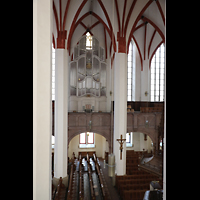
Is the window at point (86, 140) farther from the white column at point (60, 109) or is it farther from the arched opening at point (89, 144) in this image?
the white column at point (60, 109)

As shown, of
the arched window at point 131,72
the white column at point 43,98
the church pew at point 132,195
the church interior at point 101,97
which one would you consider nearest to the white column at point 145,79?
the church interior at point 101,97

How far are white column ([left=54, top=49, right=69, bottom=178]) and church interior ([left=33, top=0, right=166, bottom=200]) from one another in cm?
6

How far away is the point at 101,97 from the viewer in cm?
1672

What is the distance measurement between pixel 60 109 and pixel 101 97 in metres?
6.81

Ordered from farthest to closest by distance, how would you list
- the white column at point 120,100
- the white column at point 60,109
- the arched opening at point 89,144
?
the arched opening at point 89,144, the white column at point 120,100, the white column at point 60,109

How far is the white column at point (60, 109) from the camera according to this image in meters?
10.3

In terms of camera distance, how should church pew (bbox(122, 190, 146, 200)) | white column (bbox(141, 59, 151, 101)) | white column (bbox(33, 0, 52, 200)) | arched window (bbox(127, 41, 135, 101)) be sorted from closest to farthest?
white column (bbox(33, 0, 52, 200)) → church pew (bbox(122, 190, 146, 200)) → white column (bbox(141, 59, 151, 101)) → arched window (bbox(127, 41, 135, 101))

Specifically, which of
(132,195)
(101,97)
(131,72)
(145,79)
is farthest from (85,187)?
(131,72)

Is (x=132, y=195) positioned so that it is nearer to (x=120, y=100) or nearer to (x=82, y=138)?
(x=120, y=100)

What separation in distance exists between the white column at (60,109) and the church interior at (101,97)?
0.19 ft

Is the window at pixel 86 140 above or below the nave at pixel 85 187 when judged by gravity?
above

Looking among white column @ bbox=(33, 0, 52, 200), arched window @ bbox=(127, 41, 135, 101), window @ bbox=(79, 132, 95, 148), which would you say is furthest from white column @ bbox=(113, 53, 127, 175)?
→ window @ bbox=(79, 132, 95, 148)

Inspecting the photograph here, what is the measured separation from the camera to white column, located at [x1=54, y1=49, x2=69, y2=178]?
10.3 m

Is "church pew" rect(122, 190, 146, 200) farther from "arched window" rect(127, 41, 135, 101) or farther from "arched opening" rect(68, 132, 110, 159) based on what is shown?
"arched opening" rect(68, 132, 110, 159)
